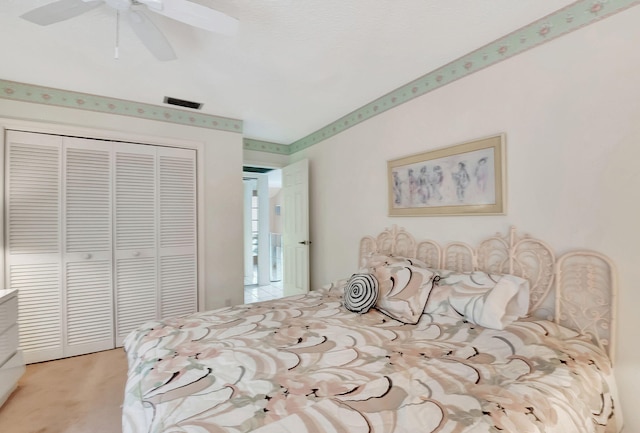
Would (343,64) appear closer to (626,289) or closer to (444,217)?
(444,217)

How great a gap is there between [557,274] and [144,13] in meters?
2.68

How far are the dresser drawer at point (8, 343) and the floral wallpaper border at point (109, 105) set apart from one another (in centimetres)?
198

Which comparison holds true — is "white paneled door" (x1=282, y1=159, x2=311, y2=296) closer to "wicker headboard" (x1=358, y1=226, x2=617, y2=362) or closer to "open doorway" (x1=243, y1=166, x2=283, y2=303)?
"open doorway" (x1=243, y1=166, x2=283, y2=303)

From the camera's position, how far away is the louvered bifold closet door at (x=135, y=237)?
2.94 metres

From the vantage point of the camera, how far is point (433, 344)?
5.21 ft

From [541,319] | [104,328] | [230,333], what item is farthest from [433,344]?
[104,328]

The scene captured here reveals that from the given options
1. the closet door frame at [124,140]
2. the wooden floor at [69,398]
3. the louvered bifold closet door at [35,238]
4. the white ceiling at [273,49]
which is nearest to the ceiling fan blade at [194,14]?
the white ceiling at [273,49]

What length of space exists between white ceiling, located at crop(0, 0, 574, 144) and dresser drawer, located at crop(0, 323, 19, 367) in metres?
2.04

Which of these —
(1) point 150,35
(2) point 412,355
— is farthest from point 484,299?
(1) point 150,35

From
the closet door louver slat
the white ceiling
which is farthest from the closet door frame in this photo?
the white ceiling

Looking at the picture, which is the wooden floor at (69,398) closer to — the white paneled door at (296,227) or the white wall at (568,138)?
the white paneled door at (296,227)

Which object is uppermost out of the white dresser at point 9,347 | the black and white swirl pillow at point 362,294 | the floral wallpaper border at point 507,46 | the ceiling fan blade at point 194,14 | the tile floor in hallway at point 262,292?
the floral wallpaper border at point 507,46

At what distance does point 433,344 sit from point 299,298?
1.25 m

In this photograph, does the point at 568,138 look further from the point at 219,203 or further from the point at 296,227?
the point at 219,203
